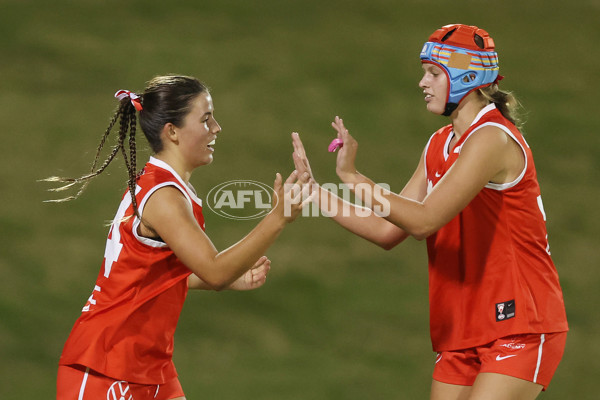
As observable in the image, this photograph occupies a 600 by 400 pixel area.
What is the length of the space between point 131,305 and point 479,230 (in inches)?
47.1

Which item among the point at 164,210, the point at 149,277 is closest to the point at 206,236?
the point at 164,210

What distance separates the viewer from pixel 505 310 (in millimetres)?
2822

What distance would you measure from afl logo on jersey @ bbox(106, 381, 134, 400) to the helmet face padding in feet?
4.85

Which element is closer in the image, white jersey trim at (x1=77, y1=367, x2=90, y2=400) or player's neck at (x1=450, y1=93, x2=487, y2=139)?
white jersey trim at (x1=77, y1=367, x2=90, y2=400)

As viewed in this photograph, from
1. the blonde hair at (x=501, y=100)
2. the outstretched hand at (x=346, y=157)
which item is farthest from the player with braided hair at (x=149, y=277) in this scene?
the blonde hair at (x=501, y=100)

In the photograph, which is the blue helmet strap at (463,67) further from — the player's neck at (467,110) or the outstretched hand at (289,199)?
the outstretched hand at (289,199)

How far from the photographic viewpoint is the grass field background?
213 inches

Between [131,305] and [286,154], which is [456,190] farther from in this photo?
[286,154]

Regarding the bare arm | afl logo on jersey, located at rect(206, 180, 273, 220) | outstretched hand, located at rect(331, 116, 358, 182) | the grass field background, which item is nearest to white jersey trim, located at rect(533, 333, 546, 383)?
the bare arm

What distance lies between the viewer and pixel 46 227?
19.6ft

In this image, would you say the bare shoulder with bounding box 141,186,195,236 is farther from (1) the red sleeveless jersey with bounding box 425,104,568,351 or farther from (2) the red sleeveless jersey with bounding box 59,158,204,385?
(1) the red sleeveless jersey with bounding box 425,104,568,351

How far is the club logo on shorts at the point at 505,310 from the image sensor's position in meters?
2.81

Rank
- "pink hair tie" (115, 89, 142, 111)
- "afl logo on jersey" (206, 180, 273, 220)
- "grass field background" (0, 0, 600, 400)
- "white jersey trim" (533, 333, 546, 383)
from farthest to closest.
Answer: "afl logo on jersey" (206, 180, 273, 220)
"grass field background" (0, 0, 600, 400)
"pink hair tie" (115, 89, 142, 111)
"white jersey trim" (533, 333, 546, 383)

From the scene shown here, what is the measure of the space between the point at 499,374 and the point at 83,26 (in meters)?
4.96
